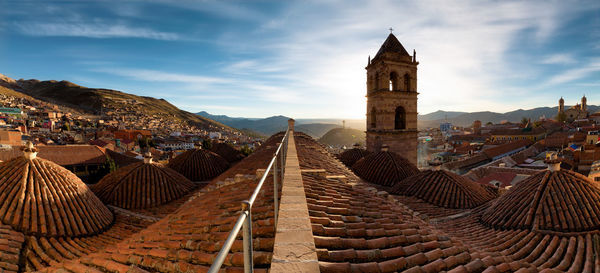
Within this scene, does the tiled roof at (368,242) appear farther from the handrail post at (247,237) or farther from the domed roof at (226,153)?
the domed roof at (226,153)

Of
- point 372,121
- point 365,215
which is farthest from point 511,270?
point 372,121

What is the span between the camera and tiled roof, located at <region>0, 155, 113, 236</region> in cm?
678

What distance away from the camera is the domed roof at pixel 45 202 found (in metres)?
6.78

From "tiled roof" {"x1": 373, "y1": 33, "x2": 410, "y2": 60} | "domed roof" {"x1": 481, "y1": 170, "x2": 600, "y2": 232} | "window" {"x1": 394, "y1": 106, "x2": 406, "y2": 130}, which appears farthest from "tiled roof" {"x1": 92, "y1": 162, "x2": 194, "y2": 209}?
"tiled roof" {"x1": 373, "y1": 33, "x2": 410, "y2": 60}

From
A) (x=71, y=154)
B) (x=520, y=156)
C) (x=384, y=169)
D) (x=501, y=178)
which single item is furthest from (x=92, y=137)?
(x=520, y=156)

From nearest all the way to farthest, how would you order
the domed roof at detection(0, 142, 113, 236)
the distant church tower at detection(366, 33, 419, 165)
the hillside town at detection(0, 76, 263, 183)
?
the domed roof at detection(0, 142, 113, 236)
the distant church tower at detection(366, 33, 419, 165)
the hillside town at detection(0, 76, 263, 183)

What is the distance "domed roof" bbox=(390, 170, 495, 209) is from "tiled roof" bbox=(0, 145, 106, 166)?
32.4m

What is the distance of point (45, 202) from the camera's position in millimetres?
7305

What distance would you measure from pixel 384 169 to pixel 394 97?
580cm

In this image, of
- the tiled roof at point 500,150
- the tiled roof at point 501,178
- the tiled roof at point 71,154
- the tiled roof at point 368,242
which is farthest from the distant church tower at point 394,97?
the tiled roof at point 71,154

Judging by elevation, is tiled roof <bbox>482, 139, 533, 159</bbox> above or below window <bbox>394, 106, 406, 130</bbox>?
below

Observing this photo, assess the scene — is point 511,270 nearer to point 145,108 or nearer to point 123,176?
point 123,176

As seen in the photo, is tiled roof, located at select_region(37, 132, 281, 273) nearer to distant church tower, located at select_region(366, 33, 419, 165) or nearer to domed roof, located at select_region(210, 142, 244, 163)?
distant church tower, located at select_region(366, 33, 419, 165)

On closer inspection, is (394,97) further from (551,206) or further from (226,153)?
(226,153)
